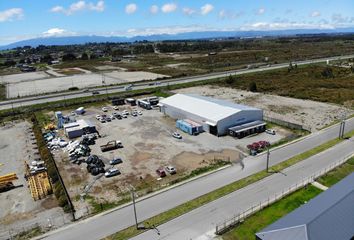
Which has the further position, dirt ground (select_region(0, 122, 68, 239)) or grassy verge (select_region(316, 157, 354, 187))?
grassy verge (select_region(316, 157, 354, 187))

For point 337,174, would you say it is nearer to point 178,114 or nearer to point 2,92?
point 178,114

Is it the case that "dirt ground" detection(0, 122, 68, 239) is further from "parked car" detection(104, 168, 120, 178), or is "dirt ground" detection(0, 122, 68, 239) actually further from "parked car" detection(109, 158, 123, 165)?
"parked car" detection(109, 158, 123, 165)

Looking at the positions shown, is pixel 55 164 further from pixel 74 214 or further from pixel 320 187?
pixel 320 187

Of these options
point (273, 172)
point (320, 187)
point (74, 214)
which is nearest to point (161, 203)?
point (74, 214)

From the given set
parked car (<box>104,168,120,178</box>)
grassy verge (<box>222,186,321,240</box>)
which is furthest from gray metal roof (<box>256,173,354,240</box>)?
parked car (<box>104,168,120,178</box>)

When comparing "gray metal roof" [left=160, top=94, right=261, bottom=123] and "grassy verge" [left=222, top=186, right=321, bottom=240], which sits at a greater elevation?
"gray metal roof" [left=160, top=94, right=261, bottom=123]

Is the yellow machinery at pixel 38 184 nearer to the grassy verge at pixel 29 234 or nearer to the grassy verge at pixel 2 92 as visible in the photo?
the grassy verge at pixel 29 234
